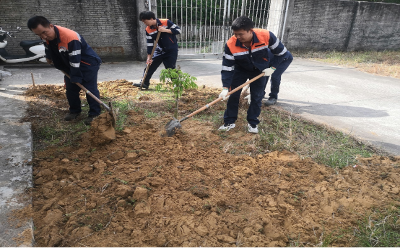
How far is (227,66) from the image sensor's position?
135 inches

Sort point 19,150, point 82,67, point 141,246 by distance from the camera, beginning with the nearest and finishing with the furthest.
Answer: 1. point 141,246
2. point 19,150
3. point 82,67

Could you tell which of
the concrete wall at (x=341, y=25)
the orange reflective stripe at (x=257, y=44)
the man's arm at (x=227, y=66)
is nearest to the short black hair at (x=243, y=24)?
the orange reflective stripe at (x=257, y=44)

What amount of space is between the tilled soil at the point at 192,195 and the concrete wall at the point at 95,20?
5.59 m

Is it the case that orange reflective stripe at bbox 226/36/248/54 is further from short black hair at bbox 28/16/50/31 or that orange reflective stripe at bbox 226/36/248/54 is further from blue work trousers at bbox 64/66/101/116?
short black hair at bbox 28/16/50/31

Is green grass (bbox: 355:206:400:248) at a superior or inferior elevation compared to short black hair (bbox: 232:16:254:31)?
inferior

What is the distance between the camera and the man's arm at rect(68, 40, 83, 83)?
11.2 feet

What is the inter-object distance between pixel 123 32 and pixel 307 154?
6984mm

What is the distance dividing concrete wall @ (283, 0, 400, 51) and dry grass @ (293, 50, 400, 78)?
0.48 meters

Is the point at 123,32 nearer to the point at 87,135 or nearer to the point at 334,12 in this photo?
the point at 87,135

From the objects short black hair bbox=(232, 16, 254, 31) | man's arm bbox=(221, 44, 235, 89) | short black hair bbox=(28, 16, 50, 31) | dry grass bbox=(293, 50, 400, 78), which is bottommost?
dry grass bbox=(293, 50, 400, 78)

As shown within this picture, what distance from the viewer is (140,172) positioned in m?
2.72

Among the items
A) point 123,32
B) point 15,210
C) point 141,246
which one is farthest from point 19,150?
point 123,32

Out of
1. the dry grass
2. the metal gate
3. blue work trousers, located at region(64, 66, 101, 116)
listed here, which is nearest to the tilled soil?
blue work trousers, located at region(64, 66, 101, 116)

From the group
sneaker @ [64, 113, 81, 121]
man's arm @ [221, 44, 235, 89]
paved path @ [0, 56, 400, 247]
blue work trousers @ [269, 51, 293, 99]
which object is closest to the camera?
paved path @ [0, 56, 400, 247]
